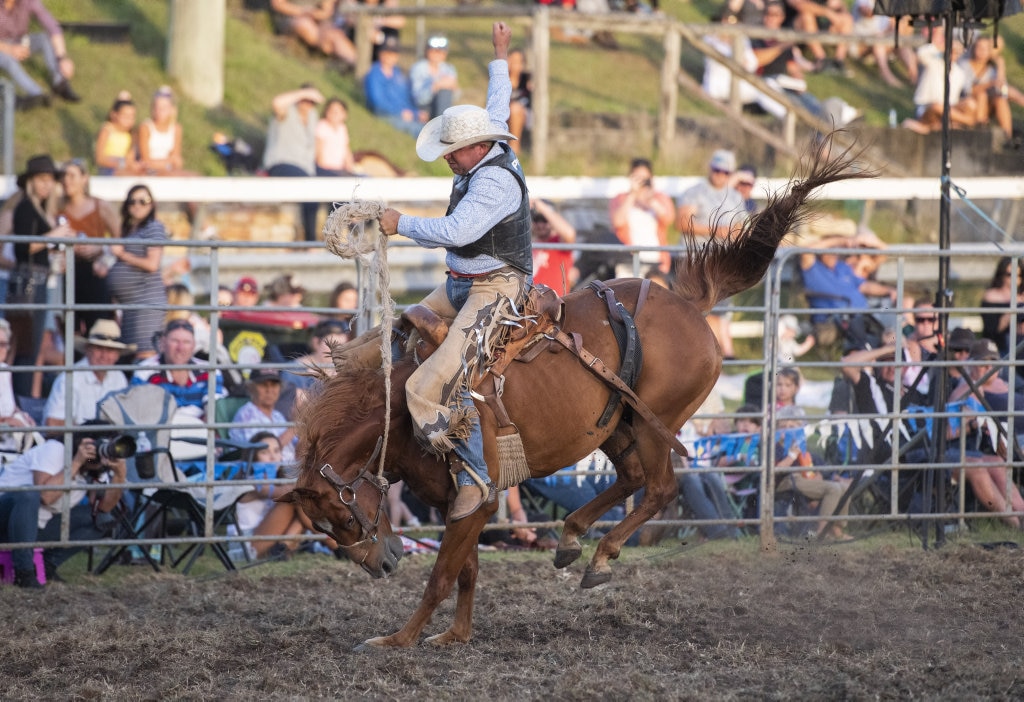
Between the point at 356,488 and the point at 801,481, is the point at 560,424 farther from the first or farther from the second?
the point at 801,481

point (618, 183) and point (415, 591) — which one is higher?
point (618, 183)

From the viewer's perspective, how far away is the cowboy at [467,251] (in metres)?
4.94

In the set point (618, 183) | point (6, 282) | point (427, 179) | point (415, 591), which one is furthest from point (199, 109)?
point (415, 591)

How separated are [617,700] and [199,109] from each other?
10.9m

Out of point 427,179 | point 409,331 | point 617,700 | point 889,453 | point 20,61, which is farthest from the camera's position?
point 20,61

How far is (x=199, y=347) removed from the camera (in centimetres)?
835

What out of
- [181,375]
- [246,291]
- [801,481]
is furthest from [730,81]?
[181,375]

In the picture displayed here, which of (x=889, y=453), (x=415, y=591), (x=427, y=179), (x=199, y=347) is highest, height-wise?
(x=427, y=179)

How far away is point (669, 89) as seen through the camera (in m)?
14.1

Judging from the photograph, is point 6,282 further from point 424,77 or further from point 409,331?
point 424,77

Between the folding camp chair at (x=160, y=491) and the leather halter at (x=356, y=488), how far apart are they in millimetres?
1950

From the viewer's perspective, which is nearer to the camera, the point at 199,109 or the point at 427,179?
the point at 427,179

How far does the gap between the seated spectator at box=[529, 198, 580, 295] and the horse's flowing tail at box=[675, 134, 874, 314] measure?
2718 millimetres

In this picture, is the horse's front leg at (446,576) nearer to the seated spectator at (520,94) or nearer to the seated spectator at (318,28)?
the seated spectator at (520,94)
